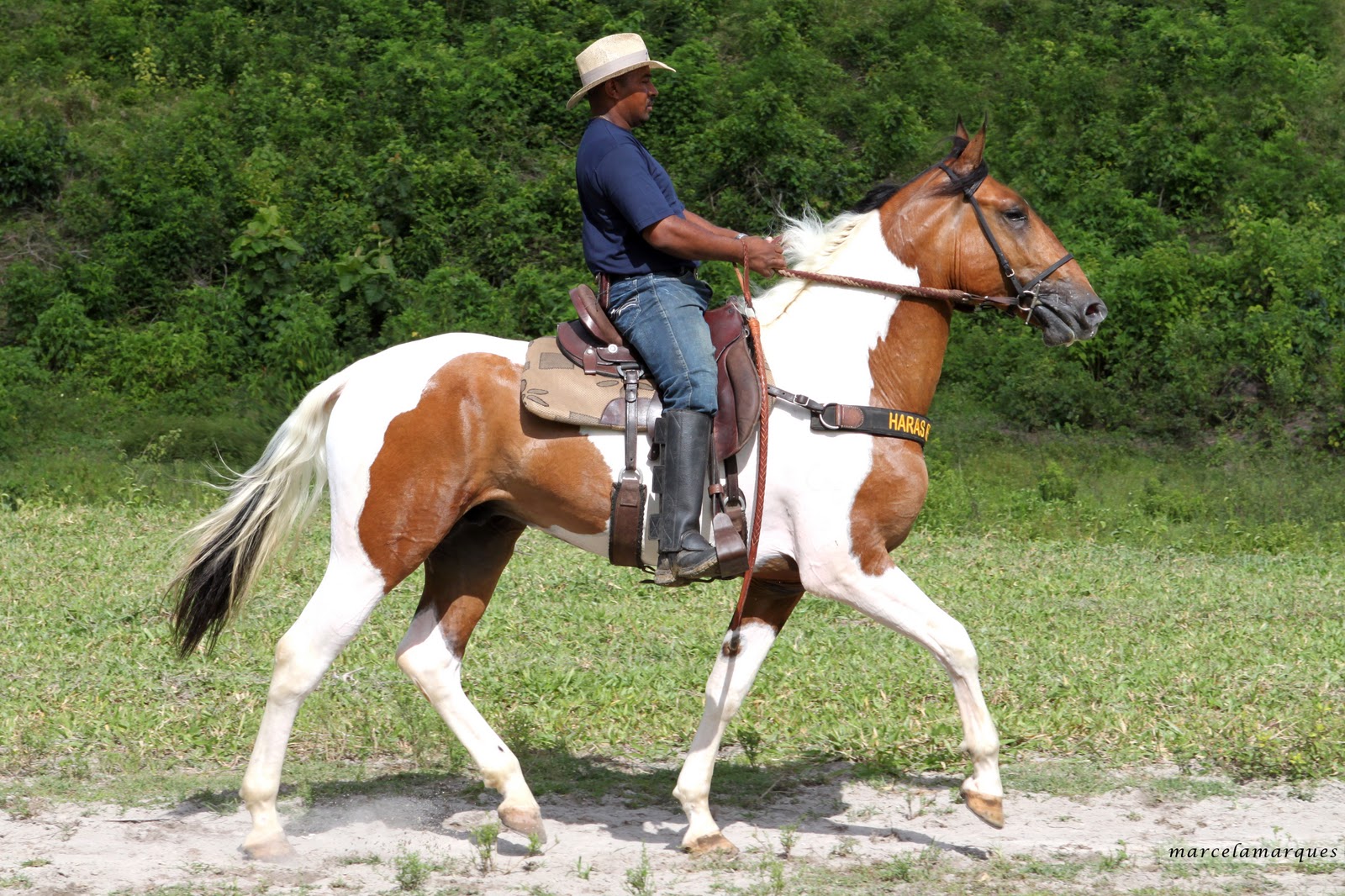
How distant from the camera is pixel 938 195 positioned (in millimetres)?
4684

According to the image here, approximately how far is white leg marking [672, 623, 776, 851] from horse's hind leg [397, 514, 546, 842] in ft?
1.68

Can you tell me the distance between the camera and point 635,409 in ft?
14.8

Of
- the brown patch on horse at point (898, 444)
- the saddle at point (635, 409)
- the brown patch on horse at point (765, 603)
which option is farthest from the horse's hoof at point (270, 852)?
the brown patch on horse at point (898, 444)

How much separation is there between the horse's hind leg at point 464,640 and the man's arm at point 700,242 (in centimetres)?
120

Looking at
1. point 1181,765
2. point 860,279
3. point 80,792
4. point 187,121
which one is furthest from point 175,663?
point 187,121

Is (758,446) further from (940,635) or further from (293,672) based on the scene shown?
(293,672)

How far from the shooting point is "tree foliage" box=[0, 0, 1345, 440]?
13828 millimetres

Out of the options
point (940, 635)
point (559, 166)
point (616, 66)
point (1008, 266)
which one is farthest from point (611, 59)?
point (559, 166)

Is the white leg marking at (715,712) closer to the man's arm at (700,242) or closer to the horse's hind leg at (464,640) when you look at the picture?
the horse's hind leg at (464,640)

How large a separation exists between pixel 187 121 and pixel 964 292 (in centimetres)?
1351

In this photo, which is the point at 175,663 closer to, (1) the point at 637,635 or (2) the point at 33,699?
(2) the point at 33,699

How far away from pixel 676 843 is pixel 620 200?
7.05 feet

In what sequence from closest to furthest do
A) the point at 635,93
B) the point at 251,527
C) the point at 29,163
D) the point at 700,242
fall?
the point at 700,242 → the point at 635,93 → the point at 251,527 → the point at 29,163

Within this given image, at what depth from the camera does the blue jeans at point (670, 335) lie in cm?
441
